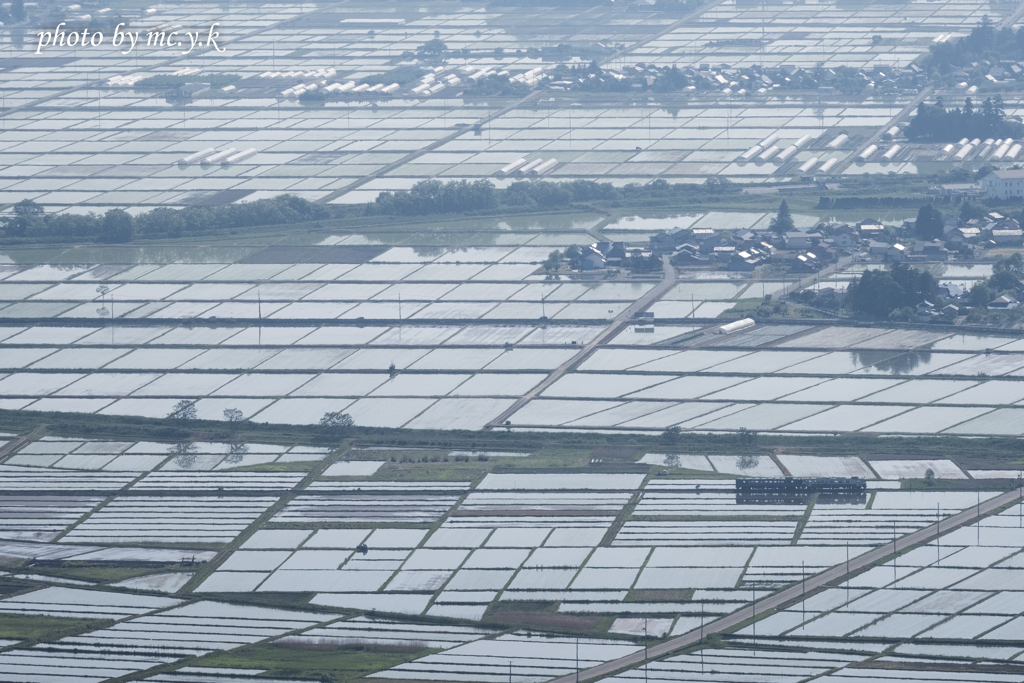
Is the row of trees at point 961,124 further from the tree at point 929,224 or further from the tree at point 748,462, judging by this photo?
the tree at point 748,462

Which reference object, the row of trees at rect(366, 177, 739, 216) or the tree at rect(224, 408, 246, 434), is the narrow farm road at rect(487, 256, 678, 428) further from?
the row of trees at rect(366, 177, 739, 216)

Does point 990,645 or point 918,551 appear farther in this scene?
point 918,551

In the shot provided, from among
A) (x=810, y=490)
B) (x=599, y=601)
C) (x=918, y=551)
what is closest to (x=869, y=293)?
(x=810, y=490)

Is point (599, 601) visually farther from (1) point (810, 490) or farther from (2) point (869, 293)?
(2) point (869, 293)

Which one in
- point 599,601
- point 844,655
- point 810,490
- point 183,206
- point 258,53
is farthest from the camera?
point 258,53

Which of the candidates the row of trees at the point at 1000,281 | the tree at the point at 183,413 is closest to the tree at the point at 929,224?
the row of trees at the point at 1000,281

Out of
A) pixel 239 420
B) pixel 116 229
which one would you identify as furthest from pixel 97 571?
pixel 116 229
